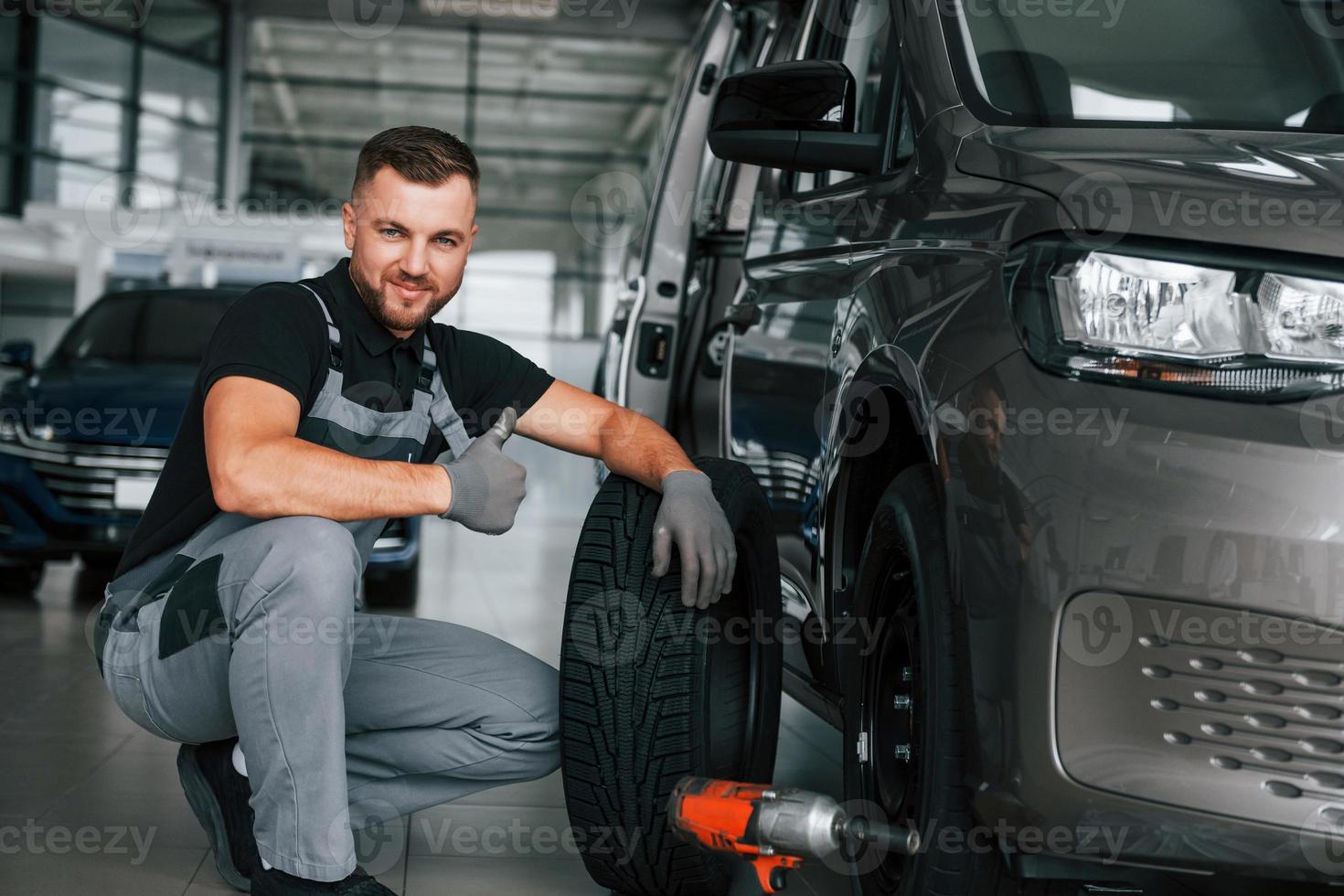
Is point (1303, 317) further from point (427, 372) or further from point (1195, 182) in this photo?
point (427, 372)

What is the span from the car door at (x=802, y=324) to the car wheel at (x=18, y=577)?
13.3 ft

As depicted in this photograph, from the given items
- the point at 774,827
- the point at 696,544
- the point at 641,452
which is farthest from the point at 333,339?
the point at 774,827

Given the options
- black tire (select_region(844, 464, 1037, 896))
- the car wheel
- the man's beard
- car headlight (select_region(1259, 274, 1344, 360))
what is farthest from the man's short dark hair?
the car wheel

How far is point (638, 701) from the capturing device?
7.11 feet

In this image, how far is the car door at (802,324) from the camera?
2.42m

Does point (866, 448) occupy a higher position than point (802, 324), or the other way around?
point (802, 324)

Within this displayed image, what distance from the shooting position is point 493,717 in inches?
94.2

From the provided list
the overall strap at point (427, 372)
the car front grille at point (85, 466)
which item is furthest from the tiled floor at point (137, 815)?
the overall strap at point (427, 372)

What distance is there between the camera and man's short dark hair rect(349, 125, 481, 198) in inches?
93.0

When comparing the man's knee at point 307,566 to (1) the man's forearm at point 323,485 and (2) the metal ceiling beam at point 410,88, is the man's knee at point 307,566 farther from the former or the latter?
(2) the metal ceiling beam at point 410,88

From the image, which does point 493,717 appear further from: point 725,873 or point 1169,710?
point 1169,710

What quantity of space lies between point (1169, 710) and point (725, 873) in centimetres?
101

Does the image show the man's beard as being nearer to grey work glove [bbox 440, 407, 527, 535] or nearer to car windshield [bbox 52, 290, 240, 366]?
grey work glove [bbox 440, 407, 527, 535]

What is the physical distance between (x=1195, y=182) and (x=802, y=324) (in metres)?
1.00
